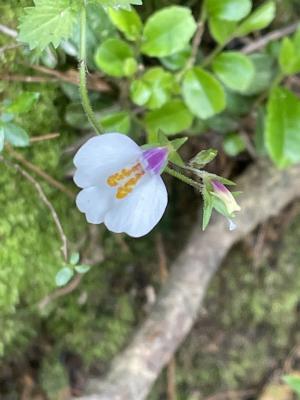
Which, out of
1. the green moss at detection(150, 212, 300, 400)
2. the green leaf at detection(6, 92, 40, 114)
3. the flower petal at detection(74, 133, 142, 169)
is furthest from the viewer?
the green moss at detection(150, 212, 300, 400)

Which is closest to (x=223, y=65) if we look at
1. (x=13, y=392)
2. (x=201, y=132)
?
(x=201, y=132)

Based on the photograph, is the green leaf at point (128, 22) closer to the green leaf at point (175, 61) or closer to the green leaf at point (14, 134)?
the green leaf at point (175, 61)

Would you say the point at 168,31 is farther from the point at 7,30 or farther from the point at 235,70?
the point at 7,30

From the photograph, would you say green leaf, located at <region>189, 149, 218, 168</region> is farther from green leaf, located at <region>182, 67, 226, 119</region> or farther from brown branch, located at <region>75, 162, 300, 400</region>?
brown branch, located at <region>75, 162, 300, 400</region>

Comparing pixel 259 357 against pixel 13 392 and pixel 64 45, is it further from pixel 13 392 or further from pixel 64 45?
pixel 64 45

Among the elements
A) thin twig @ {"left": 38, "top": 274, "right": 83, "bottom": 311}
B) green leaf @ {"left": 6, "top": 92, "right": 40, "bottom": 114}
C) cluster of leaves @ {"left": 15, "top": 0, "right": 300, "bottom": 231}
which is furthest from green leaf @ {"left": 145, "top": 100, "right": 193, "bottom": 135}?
thin twig @ {"left": 38, "top": 274, "right": 83, "bottom": 311}

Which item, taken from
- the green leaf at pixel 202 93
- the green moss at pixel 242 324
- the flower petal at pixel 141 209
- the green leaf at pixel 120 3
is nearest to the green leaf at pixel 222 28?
the green leaf at pixel 202 93
